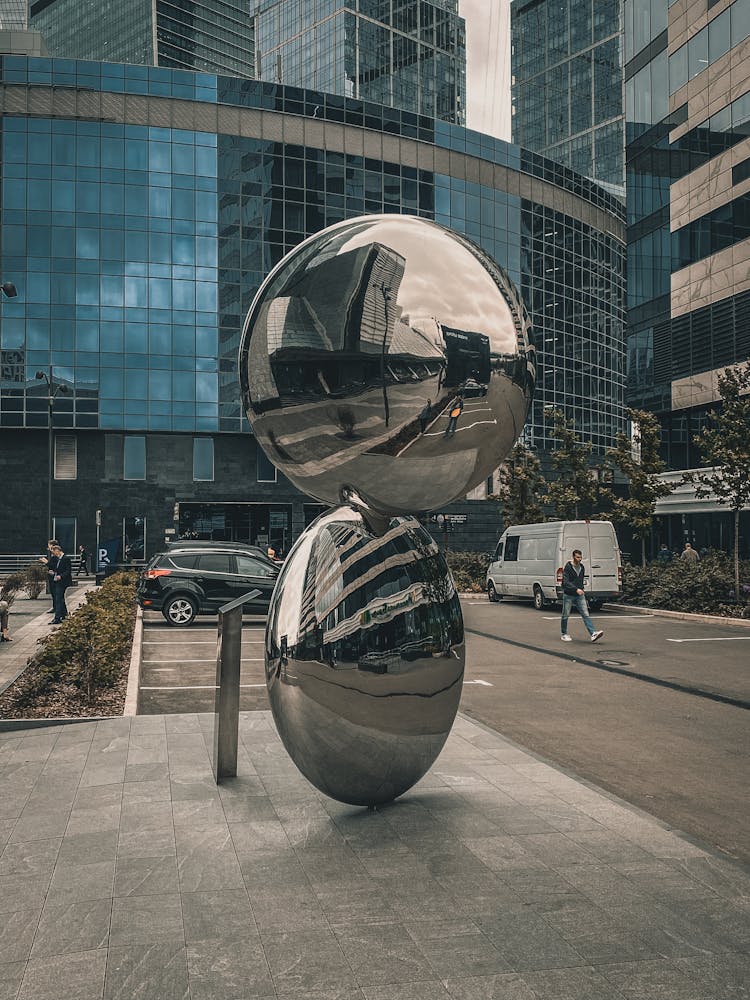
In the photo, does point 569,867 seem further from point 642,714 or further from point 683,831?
point 642,714

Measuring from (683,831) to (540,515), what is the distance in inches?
1269

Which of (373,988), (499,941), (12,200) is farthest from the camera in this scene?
(12,200)

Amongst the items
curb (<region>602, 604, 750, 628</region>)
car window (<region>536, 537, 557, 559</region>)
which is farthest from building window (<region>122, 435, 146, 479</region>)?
curb (<region>602, 604, 750, 628</region>)

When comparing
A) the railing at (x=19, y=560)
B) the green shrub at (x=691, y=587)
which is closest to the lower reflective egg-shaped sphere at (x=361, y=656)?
the green shrub at (x=691, y=587)

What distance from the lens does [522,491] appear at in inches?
1483

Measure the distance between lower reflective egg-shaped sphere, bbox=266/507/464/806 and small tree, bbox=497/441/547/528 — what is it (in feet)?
105

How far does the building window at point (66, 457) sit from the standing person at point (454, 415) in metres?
54.9

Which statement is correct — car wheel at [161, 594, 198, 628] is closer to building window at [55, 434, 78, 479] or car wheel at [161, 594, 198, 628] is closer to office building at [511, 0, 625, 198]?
building window at [55, 434, 78, 479]

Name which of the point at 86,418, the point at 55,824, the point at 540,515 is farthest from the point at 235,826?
the point at 86,418

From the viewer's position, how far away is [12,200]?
54906mm

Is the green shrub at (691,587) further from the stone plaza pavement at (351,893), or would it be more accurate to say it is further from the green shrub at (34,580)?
the stone plaza pavement at (351,893)

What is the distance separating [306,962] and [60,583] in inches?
683

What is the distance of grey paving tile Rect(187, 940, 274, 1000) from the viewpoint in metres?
3.54

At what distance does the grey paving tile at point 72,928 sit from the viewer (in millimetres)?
3922
